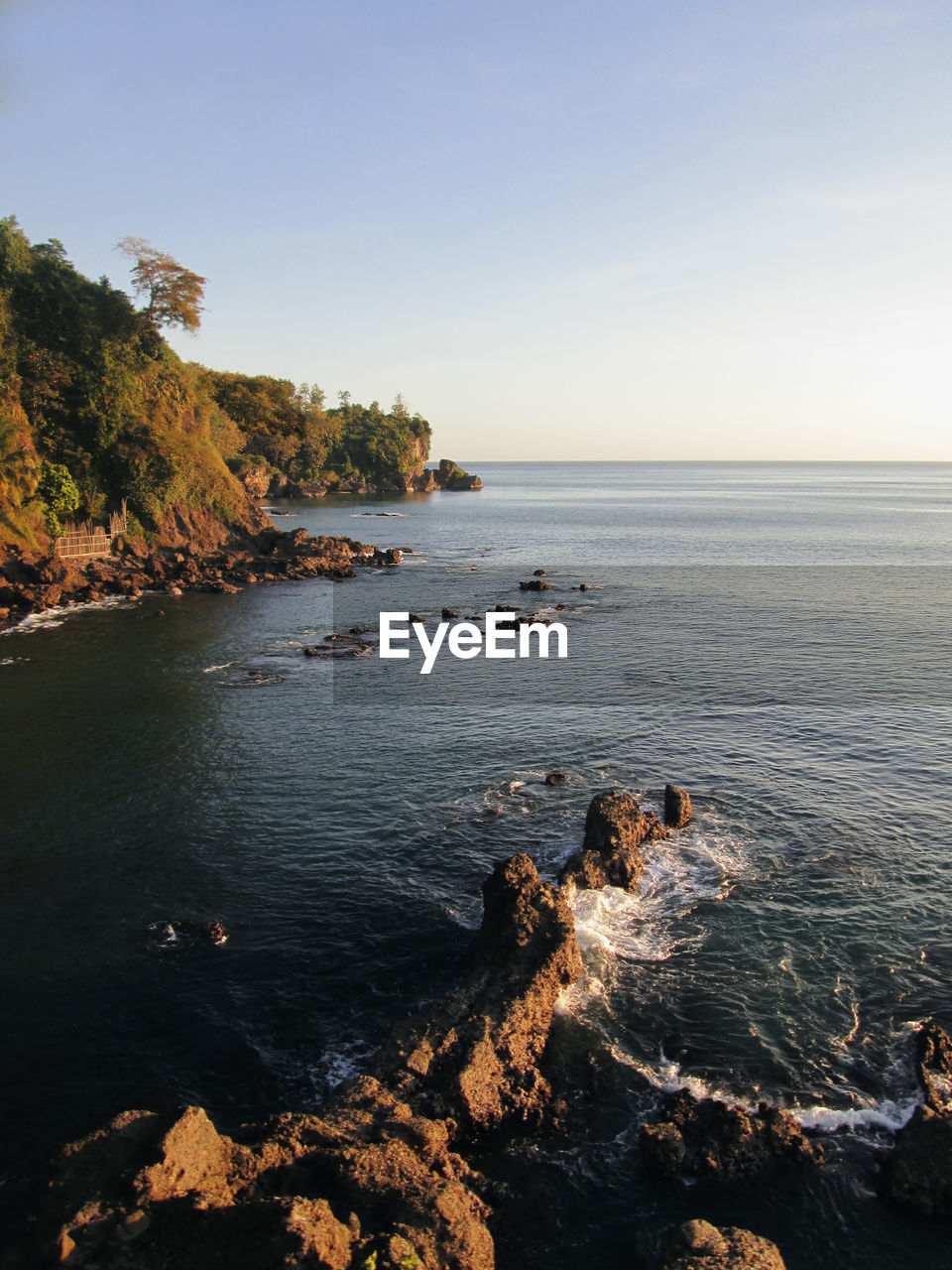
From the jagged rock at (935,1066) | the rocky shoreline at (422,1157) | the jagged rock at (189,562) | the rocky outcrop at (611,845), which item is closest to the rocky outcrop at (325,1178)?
the rocky shoreline at (422,1157)

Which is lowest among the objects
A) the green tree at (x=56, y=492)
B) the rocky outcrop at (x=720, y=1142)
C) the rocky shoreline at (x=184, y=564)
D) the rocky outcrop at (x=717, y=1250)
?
the rocky outcrop at (x=720, y=1142)

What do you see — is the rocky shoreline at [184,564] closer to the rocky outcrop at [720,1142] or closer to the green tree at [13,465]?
the green tree at [13,465]

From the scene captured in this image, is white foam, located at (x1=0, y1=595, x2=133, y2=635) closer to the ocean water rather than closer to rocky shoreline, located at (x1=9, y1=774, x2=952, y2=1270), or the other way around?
the ocean water

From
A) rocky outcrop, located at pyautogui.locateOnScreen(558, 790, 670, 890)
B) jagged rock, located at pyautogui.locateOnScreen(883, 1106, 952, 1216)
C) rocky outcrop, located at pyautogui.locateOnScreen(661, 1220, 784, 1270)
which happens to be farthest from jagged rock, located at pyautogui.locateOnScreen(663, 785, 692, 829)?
rocky outcrop, located at pyautogui.locateOnScreen(661, 1220, 784, 1270)

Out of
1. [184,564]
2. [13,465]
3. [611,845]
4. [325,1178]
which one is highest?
[13,465]

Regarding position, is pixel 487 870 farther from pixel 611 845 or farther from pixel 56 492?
pixel 56 492

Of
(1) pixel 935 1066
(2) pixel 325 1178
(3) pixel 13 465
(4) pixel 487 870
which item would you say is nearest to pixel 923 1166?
(1) pixel 935 1066

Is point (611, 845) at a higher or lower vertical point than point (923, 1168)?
higher
